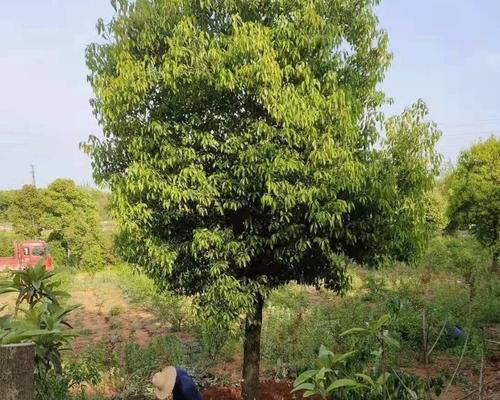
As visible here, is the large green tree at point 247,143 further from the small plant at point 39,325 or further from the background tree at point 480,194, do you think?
the background tree at point 480,194

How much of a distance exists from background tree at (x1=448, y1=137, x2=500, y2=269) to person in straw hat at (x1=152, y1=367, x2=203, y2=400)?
45.8ft

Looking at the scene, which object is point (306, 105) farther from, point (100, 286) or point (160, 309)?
point (100, 286)

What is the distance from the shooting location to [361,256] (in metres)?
5.95

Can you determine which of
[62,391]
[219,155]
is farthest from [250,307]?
[62,391]

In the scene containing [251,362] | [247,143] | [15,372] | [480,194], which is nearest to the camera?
[15,372]

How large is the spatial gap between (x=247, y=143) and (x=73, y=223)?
23175mm

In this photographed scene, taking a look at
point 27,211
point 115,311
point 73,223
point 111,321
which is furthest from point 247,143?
point 27,211

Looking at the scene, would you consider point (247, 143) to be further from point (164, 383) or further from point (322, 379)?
point (322, 379)

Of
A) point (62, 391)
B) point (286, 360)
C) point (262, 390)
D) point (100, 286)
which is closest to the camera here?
point (62, 391)

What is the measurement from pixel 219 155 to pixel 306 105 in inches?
40.9

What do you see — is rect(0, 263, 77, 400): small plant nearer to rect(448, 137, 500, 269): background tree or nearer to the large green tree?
the large green tree

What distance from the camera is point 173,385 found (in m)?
4.72

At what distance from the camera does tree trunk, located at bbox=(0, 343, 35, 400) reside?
1.83 m

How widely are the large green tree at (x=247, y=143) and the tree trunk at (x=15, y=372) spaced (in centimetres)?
307
